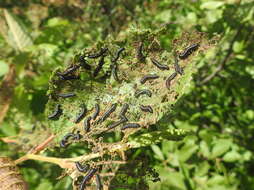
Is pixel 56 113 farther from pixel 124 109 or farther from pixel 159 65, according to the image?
pixel 159 65

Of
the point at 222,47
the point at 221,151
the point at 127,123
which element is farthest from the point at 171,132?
the point at 222,47

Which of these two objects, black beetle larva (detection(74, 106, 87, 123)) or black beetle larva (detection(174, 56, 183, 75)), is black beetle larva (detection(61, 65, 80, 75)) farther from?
black beetle larva (detection(174, 56, 183, 75))

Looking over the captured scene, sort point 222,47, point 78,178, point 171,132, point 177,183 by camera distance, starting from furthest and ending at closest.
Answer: point 222,47
point 177,183
point 78,178
point 171,132

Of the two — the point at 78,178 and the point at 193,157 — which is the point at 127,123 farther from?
the point at 193,157

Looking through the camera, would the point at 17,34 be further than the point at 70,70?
Yes

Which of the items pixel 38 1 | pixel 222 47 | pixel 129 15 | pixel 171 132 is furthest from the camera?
pixel 38 1

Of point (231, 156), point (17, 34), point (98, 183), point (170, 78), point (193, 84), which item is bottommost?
point (98, 183)

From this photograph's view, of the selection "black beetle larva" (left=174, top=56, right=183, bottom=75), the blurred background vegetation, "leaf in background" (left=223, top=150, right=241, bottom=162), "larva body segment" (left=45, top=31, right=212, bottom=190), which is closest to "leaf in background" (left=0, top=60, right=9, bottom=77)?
the blurred background vegetation

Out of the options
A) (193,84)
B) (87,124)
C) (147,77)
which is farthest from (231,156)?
(87,124)
